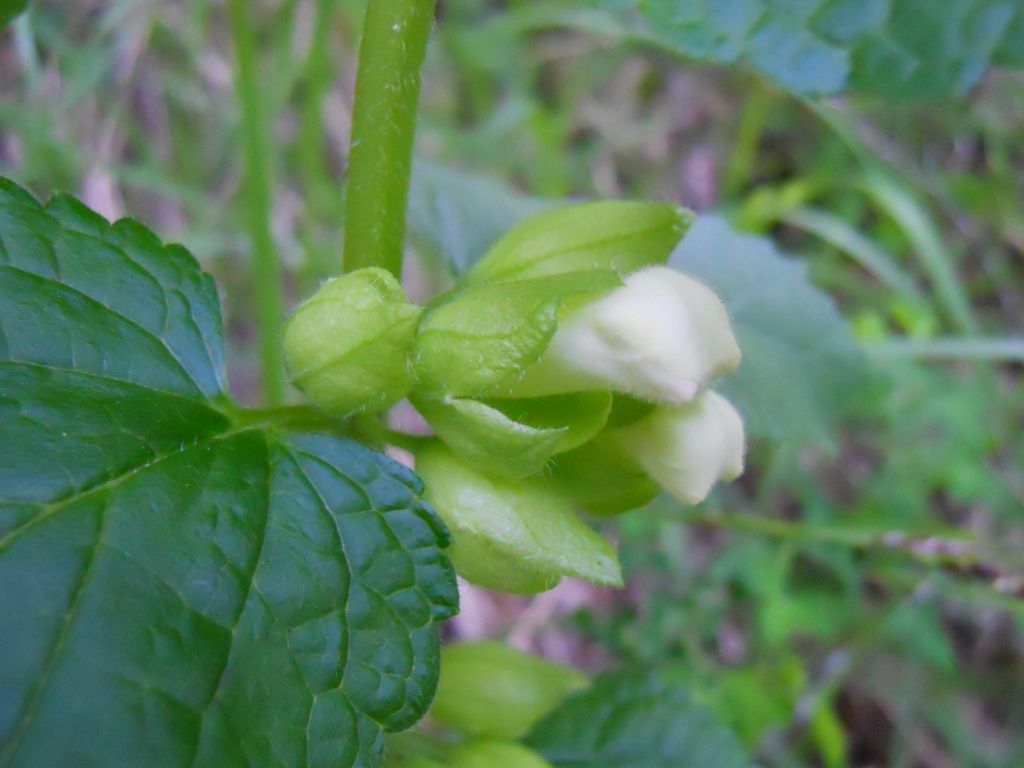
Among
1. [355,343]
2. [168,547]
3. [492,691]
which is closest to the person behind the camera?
[168,547]

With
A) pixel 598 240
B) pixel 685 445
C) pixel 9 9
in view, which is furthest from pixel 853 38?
A: pixel 9 9

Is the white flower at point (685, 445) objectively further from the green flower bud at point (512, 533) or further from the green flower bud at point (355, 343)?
the green flower bud at point (355, 343)

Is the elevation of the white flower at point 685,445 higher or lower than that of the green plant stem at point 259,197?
lower

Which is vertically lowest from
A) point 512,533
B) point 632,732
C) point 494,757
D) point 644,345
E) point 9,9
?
point 632,732

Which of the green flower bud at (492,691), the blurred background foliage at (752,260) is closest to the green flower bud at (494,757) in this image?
the green flower bud at (492,691)

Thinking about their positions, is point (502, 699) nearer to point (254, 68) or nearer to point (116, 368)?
point (116, 368)

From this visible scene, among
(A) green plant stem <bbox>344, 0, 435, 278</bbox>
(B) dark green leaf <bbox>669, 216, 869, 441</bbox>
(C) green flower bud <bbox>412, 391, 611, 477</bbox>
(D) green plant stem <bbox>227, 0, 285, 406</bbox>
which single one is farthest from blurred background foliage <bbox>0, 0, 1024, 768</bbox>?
(C) green flower bud <bbox>412, 391, 611, 477</bbox>

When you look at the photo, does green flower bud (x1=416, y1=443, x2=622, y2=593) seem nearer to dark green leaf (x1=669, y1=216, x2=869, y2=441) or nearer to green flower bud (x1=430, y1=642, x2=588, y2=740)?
green flower bud (x1=430, y1=642, x2=588, y2=740)

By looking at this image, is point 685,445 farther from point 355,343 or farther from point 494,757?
point 494,757
